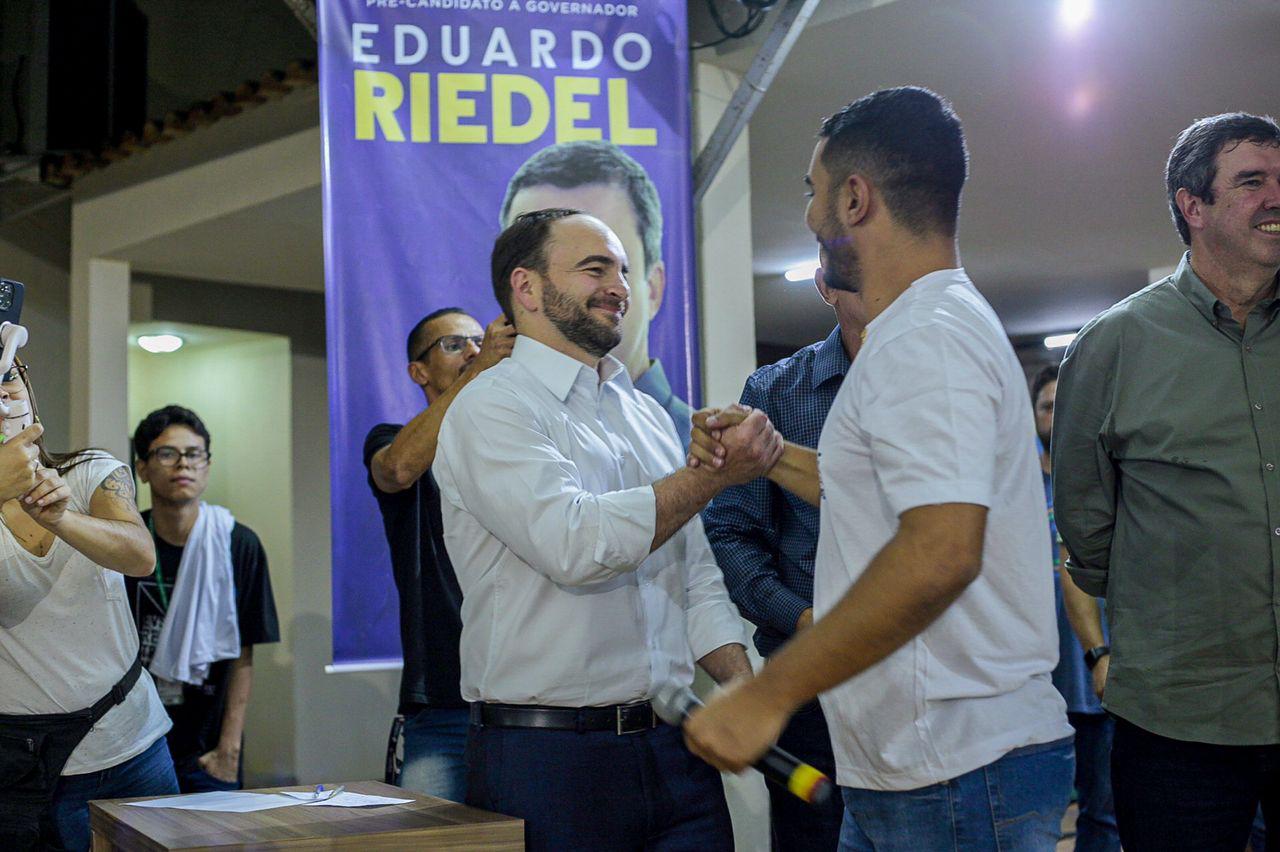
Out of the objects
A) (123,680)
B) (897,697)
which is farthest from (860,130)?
(123,680)

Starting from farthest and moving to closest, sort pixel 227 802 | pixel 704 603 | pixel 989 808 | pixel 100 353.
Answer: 1. pixel 100 353
2. pixel 704 603
3. pixel 227 802
4. pixel 989 808

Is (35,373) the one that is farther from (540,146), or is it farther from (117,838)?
(117,838)

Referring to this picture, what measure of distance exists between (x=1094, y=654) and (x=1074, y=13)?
213 centimetres

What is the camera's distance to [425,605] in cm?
280

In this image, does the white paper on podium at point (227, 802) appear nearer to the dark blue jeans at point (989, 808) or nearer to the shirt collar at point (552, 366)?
the shirt collar at point (552, 366)

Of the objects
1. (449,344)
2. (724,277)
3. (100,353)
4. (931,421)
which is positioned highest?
(100,353)

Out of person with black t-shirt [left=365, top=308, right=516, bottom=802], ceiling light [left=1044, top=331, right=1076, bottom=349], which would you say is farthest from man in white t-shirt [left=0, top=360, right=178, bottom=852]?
ceiling light [left=1044, top=331, right=1076, bottom=349]

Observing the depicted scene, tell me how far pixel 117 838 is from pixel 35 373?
5764mm

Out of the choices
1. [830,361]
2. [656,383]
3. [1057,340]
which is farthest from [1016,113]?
[1057,340]

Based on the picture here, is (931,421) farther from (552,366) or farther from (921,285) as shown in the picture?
(552,366)

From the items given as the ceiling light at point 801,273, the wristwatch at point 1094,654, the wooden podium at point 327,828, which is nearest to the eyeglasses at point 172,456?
the wooden podium at point 327,828

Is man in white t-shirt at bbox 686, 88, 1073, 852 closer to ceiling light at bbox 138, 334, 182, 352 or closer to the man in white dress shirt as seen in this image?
the man in white dress shirt

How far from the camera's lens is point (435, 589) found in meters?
2.81

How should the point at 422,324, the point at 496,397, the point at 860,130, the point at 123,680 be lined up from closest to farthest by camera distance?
the point at 860,130
the point at 496,397
the point at 123,680
the point at 422,324
